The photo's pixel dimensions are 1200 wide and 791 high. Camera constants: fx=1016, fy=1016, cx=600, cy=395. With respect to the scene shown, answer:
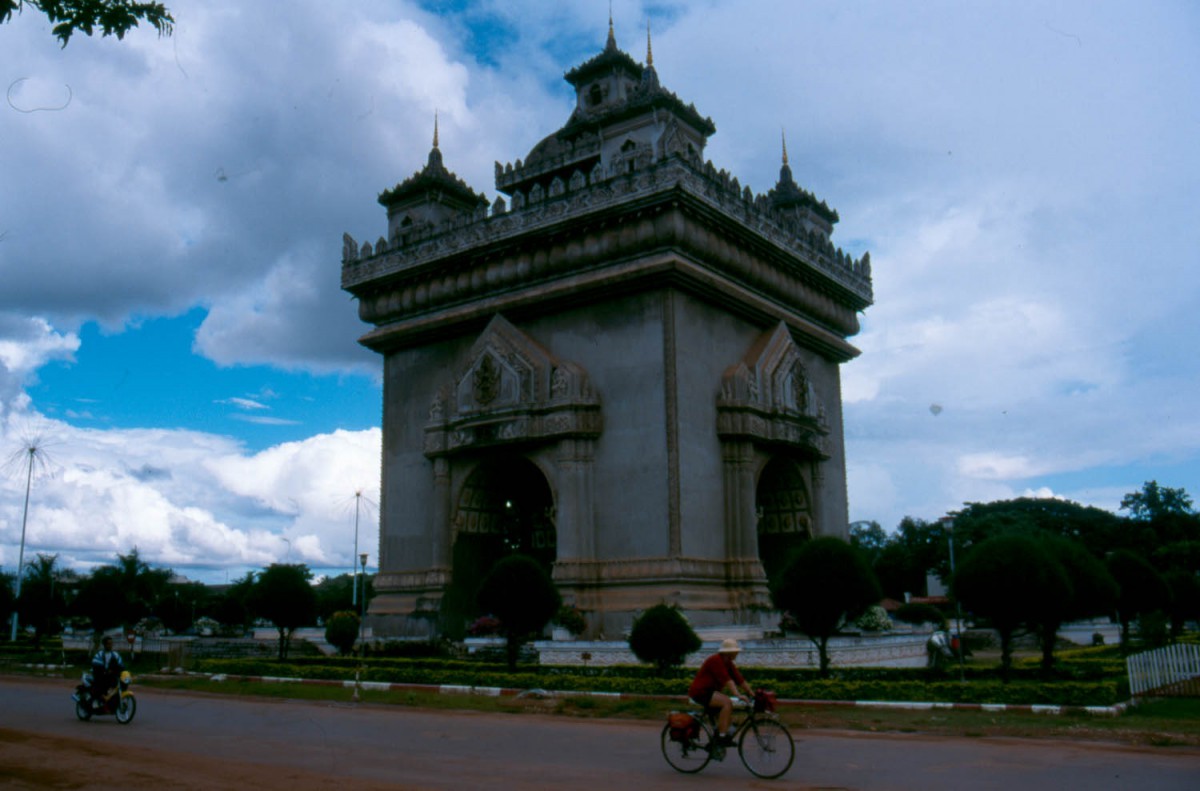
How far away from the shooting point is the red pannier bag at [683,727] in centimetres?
940

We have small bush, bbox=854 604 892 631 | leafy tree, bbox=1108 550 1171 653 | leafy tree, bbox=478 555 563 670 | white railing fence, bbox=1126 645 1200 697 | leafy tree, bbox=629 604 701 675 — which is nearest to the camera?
white railing fence, bbox=1126 645 1200 697

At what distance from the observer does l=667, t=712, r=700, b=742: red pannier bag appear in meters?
9.40

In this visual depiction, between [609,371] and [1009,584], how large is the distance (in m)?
11.3

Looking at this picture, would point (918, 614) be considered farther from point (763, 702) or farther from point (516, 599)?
point (763, 702)

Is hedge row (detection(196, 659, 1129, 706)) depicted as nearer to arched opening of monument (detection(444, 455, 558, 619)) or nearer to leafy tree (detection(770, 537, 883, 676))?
leafy tree (detection(770, 537, 883, 676))

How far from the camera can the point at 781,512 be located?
3022 centimetres

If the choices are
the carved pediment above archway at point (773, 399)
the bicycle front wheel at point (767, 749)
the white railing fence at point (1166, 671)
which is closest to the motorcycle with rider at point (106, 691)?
the bicycle front wheel at point (767, 749)

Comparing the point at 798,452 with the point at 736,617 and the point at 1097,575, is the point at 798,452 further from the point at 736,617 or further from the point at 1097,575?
the point at 1097,575

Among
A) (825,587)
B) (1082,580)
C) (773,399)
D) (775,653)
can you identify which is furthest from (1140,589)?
(825,587)

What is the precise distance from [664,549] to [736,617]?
99.1 inches

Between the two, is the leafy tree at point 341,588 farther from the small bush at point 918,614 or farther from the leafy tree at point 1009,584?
the leafy tree at point 1009,584

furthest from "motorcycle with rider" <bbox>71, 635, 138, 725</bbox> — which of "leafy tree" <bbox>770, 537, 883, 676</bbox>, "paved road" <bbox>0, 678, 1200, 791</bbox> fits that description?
"leafy tree" <bbox>770, 537, 883, 676</bbox>

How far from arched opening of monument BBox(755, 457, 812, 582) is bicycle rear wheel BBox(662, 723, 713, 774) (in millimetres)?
19891

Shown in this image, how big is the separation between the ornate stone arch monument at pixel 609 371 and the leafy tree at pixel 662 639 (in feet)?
15.8
